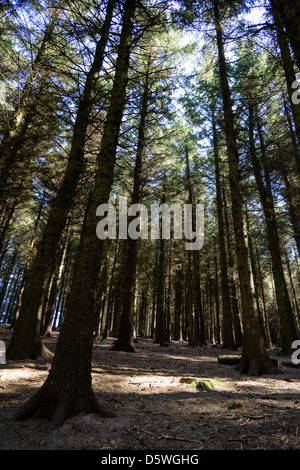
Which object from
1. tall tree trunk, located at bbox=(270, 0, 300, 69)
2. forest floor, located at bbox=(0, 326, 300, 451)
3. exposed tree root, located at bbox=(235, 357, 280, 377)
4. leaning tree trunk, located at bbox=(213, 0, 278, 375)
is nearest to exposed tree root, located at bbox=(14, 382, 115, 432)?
forest floor, located at bbox=(0, 326, 300, 451)

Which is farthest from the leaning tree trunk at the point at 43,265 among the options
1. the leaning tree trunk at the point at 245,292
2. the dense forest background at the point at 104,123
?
the leaning tree trunk at the point at 245,292

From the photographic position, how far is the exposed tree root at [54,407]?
9.37 feet

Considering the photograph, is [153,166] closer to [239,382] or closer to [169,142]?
[169,142]

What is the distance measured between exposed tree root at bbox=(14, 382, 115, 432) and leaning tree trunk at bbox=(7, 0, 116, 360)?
11.9ft

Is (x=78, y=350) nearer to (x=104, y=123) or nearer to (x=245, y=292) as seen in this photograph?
(x=104, y=123)

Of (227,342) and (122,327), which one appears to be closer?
(122,327)

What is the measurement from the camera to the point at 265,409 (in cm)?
372

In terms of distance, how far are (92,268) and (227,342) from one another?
45.0 feet

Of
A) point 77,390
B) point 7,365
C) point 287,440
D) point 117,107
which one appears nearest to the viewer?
point 287,440

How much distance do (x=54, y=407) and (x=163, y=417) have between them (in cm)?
150

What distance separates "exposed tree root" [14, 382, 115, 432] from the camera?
9.37ft

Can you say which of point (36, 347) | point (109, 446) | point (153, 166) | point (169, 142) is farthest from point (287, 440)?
point (169, 142)

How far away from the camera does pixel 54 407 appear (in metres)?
2.93

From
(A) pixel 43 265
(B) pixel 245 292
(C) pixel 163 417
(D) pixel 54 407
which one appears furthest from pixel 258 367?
(A) pixel 43 265
